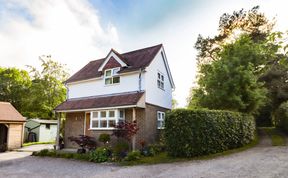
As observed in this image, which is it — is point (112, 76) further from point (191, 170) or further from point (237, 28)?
point (237, 28)

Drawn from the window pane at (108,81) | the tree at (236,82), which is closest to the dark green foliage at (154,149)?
the tree at (236,82)

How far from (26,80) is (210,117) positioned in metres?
41.9

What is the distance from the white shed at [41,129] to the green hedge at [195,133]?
69.5 ft

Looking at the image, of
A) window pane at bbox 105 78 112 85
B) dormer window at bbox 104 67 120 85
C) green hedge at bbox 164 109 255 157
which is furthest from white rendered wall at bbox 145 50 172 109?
green hedge at bbox 164 109 255 157

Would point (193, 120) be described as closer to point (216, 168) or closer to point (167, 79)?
point (216, 168)

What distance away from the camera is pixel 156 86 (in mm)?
17391

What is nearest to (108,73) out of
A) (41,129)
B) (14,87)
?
(41,129)

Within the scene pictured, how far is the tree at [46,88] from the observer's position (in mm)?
35031

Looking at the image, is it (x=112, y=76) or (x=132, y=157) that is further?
(x=112, y=76)

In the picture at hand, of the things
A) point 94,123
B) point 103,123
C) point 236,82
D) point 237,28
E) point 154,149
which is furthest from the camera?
point 237,28

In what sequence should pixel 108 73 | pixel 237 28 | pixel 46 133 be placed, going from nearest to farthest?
pixel 108 73
pixel 237 28
pixel 46 133

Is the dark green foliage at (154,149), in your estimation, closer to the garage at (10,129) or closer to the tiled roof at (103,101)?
the tiled roof at (103,101)

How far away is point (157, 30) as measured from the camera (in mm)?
15164

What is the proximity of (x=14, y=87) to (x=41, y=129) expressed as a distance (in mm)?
18984
